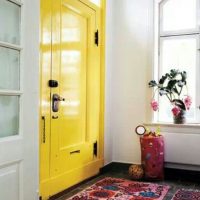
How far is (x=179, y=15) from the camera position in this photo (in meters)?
3.83

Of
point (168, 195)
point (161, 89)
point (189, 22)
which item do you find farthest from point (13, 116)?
point (189, 22)

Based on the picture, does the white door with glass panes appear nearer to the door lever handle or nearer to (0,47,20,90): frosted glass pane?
(0,47,20,90): frosted glass pane

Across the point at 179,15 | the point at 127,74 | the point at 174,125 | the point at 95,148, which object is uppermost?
the point at 179,15

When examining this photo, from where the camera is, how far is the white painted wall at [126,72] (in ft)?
12.4

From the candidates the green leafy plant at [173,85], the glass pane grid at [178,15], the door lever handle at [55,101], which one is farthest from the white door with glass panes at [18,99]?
the glass pane grid at [178,15]

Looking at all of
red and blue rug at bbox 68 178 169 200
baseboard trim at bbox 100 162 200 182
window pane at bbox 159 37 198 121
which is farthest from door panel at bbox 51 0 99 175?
window pane at bbox 159 37 198 121

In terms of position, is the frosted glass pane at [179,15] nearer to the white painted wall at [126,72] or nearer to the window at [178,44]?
the window at [178,44]

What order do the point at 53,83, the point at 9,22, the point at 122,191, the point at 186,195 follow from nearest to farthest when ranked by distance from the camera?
1. the point at 9,22
2. the point at 53,83
3. the point at 186,195
4. the point at 122,191

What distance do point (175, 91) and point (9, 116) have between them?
2402mm

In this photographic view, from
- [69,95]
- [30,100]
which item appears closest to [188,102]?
[69,95]

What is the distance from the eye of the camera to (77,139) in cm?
319

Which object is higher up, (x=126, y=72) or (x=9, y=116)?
(x=126, y=72)

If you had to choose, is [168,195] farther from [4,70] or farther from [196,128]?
[4,70]

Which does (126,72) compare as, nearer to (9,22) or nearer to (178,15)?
(178,15)
